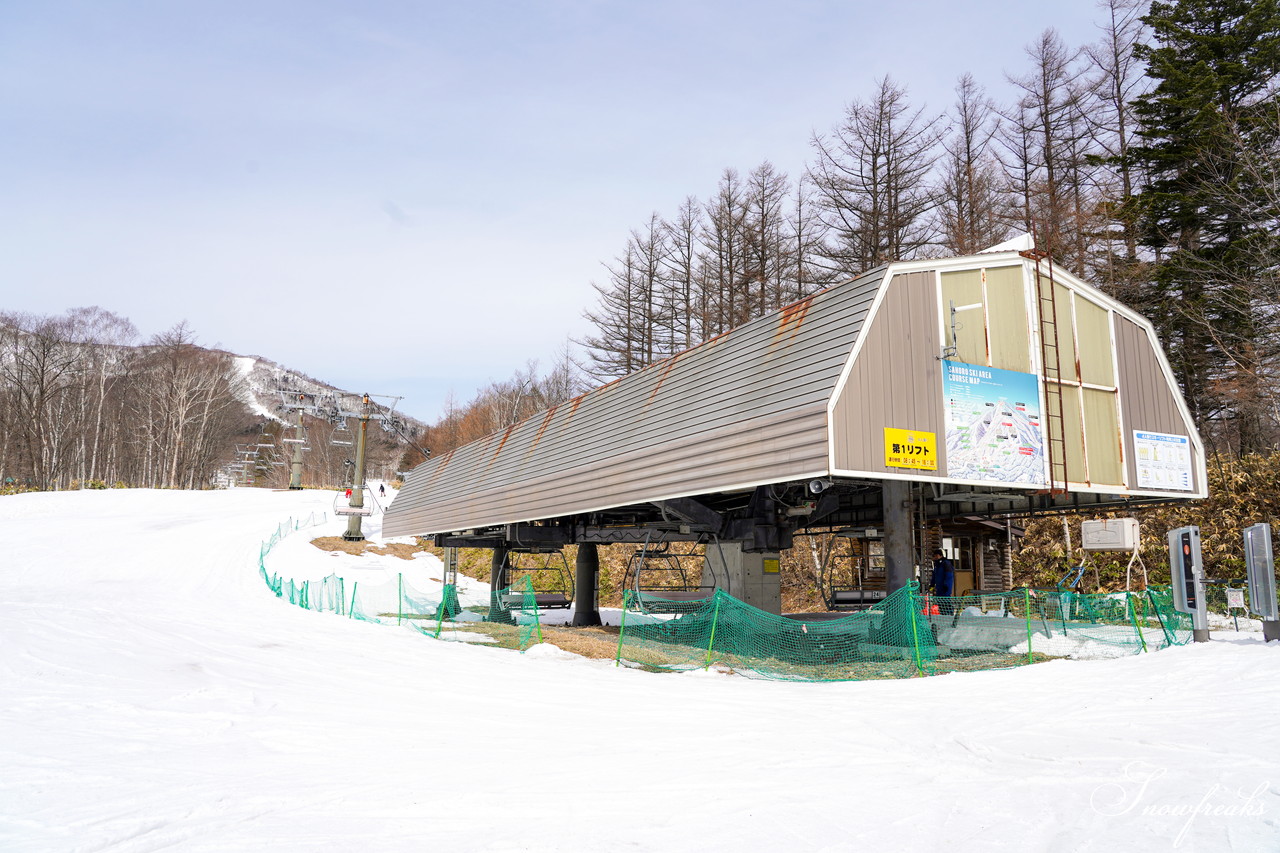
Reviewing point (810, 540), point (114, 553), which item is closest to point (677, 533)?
point (810, 540)

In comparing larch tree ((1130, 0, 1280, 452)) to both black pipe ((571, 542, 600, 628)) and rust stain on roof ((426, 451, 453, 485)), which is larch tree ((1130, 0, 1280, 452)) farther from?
rust stain on roof ((426, 451, 453, 485))

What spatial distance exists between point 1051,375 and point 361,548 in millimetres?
34665

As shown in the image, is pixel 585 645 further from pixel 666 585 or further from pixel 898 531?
pixel 666 585

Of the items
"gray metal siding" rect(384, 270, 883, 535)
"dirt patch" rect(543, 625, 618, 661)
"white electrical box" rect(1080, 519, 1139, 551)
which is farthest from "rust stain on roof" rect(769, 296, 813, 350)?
"white electrical box" rect(1080, 519, 1139, 551)

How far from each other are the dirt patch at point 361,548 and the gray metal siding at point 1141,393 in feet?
110

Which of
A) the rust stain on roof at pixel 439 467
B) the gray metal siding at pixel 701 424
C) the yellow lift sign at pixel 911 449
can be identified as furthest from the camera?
the rust stain on roof at pixel 439 467

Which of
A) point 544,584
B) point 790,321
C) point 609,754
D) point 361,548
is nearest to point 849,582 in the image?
point 544,584

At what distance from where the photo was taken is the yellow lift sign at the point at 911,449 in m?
10.2

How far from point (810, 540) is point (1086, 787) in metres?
20.8

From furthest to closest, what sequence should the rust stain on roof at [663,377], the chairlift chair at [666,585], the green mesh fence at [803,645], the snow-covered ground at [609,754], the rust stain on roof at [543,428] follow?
the rust stain on roof at [543,428]
the chairlift chair at [666,585]
the rust stain on roof at [663,377]
the green mesh fence at [803,645]
the snow-covered ground at [609,754]

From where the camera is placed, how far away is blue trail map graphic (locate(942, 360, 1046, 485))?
10.8 meters

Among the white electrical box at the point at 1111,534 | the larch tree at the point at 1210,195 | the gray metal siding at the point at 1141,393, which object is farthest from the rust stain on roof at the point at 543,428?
the larch tree at the point at 1210,195

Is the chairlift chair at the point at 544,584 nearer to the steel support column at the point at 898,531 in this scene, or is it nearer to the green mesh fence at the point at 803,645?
the green mesh fence at the point at 803,645

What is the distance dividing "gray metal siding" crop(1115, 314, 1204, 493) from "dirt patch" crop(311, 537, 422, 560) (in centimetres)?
3349
